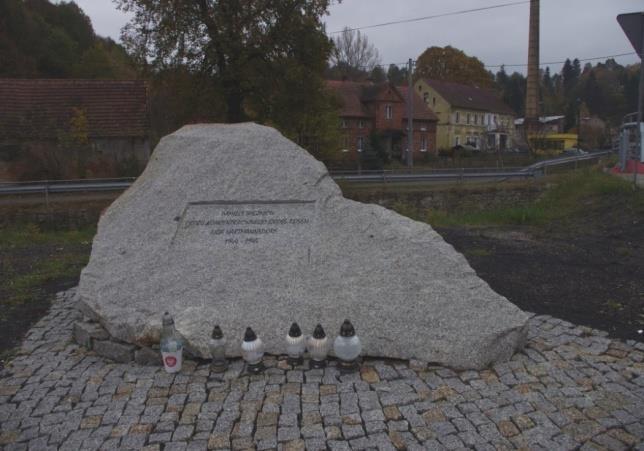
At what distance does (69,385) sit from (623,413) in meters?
3.81

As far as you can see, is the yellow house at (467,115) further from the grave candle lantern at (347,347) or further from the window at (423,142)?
the grave candle lantern at (347,347)

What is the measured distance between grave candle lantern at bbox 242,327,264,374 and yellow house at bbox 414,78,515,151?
42.6m

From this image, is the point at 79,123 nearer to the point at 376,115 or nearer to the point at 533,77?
the point at 376,115

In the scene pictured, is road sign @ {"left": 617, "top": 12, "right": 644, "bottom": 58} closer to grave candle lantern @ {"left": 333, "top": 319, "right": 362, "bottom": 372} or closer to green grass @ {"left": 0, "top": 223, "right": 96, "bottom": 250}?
grave candle lantern @ {"left": 333, "top": 319, "right": 362, "bottom": 372}

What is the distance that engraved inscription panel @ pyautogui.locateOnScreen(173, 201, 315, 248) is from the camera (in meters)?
4.58

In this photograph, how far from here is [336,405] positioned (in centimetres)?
342

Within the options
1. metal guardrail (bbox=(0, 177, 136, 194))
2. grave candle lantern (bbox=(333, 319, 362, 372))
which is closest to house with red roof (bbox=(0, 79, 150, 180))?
metal guardrail (bbox=(0, 177, 136, 194))

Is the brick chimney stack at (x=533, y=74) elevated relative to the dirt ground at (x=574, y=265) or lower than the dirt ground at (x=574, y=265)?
elevated

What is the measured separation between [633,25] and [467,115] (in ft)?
134

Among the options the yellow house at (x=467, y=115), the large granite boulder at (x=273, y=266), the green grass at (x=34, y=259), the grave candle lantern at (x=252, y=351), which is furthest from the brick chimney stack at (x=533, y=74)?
the grave candle lantern at (x=252, y=351)

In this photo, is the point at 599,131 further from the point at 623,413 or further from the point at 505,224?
the point at 623,413

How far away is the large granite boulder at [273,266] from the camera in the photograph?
4051 millimetres

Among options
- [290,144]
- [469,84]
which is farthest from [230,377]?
[469,84]

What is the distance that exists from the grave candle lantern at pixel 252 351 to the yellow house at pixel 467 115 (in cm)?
4261
